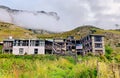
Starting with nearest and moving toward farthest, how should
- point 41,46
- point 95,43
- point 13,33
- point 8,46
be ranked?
1. point 95,43
2. point 41,46
3. point 8,46
4. point 13,33

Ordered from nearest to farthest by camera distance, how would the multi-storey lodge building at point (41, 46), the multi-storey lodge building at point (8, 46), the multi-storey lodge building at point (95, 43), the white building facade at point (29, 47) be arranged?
1. the multi-storey lodge building at point (95, 43)
2. the multi-storey lodge building at point (41, 46)
3. the white building facade at point (29, 47)
4. the multi-storey lodge building at point (8, 46)

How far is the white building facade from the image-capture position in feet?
246

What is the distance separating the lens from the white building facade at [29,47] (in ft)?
246

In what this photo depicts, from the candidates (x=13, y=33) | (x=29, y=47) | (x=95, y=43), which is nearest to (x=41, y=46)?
(x=29, y=47)

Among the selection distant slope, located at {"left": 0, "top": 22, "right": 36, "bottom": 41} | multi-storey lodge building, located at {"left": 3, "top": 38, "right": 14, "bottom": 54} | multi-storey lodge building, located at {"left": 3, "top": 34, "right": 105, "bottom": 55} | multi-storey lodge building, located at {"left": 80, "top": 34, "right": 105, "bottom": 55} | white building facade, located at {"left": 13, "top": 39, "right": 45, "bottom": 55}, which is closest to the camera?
multi-storey lodge building, located at {"left": 80, "top": 34, "right": 105, "bottom": 55}

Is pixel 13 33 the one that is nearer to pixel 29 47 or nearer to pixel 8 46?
pixel 8 46

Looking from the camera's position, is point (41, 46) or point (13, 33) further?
point (13, 33)

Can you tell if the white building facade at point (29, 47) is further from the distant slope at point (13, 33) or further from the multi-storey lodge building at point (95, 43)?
the distant slope at point (13, 33)

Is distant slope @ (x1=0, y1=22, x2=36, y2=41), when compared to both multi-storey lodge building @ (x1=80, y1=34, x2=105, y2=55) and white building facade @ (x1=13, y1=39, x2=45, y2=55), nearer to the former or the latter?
white building facade @ (x1=13, y1=39, x2=45, y2=55)

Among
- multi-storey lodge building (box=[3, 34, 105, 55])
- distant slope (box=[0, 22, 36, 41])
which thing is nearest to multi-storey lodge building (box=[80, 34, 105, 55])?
multi-storey lodge building (box=[3, 34, 105, 55])

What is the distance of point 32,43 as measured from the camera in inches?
2975

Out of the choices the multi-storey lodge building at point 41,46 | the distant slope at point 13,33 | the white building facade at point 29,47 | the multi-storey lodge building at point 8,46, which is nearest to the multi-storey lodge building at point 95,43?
the multi-storey lodge building at point 41,46

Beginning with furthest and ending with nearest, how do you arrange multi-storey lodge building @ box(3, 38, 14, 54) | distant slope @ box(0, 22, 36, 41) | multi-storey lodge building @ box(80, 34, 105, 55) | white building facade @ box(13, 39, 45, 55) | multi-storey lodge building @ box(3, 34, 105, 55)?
distant slope @ box(0, 22, 36, 41) < multi-storey lodge building @ box(3, 38, 14, 54) < white building facade @ box(13, 39, 45, 55) < multi-storey lodge building @ box(3, 34, 105, 55) < multi-storey lodge building @ box(80, 34, 105, 55)

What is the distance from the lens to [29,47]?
75.2 m
